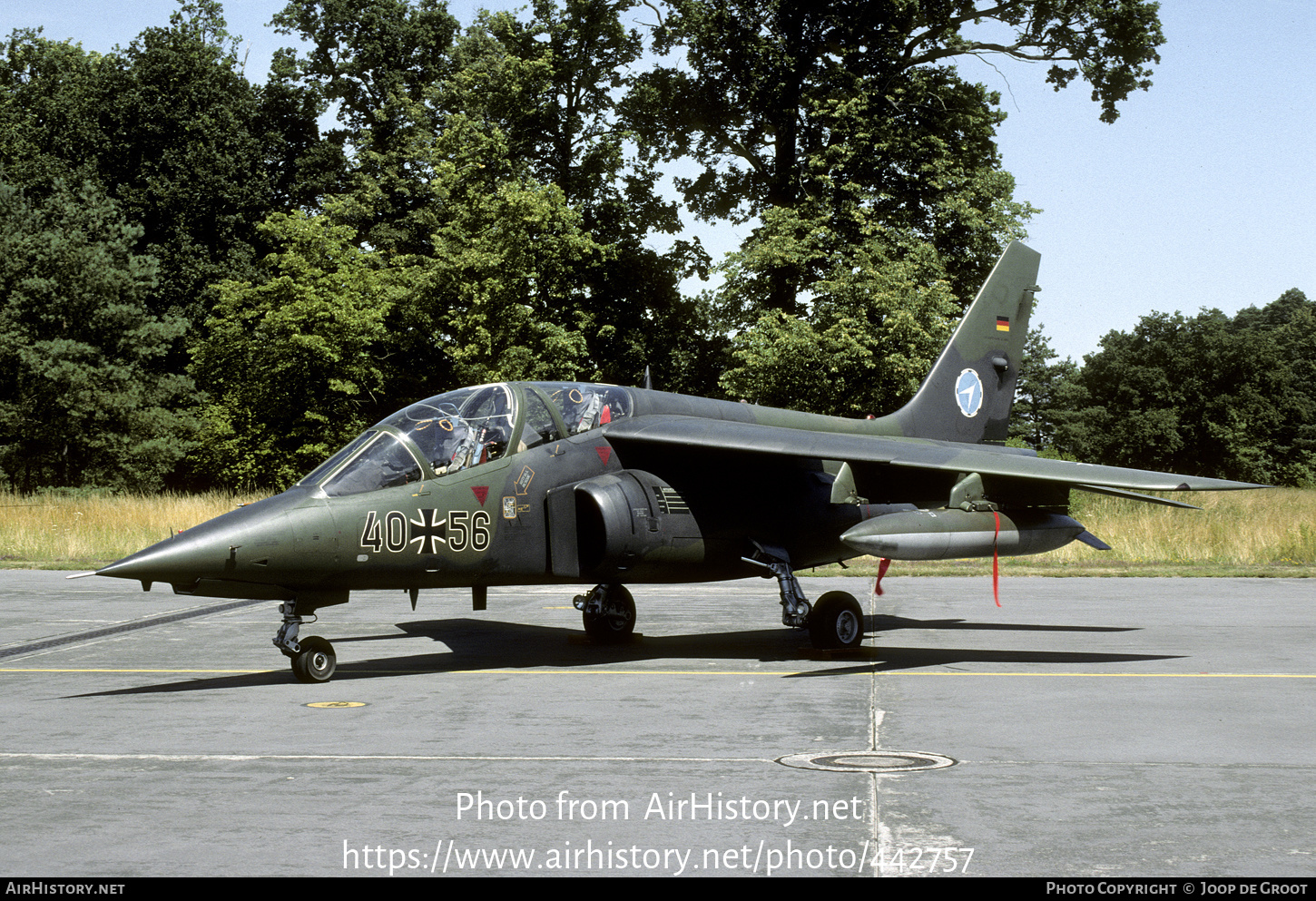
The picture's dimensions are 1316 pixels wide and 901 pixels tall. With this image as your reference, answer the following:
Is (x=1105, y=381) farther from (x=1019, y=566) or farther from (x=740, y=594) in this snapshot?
(x=740, y=594)

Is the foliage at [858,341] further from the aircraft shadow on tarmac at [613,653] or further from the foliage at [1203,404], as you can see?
the foliage at [1203,404]

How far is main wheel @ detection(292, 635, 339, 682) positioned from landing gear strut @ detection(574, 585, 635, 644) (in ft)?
12.1

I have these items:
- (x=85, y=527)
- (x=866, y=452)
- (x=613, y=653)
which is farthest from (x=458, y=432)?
(x=85, y=527)

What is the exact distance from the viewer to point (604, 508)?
12297 mm

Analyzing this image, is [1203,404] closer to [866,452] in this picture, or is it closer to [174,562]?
[866,452]

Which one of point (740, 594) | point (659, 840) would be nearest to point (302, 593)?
point (659, 840)

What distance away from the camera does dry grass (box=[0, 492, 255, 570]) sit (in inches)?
1086

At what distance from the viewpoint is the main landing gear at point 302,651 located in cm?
1123

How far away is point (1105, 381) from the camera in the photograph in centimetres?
10088

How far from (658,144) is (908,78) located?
10.2m

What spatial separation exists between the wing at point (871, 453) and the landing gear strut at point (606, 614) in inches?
90.3

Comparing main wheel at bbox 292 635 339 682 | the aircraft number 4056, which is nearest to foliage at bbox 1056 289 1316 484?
the aircraft number 4056

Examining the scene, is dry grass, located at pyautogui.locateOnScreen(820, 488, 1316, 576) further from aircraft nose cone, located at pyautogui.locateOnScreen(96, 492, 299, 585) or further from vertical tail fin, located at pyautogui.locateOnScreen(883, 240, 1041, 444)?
aircraft nose cone, located at pyautogui.locateOnScreen(96, 492, 299, 585)

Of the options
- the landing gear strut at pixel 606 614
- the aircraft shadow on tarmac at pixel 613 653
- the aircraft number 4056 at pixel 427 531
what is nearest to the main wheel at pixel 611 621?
the landing gear strut at pixel 606 614
